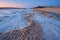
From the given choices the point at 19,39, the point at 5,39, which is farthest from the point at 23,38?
the point at 5,39

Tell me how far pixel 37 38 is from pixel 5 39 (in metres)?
1.22

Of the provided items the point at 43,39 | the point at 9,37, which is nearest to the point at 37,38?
the point at 43,39

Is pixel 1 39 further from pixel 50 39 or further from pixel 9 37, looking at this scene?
pixel 50 39

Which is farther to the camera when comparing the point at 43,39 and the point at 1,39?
the point at 43,39

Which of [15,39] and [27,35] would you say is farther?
[27,35]

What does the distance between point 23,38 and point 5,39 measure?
2.28ft

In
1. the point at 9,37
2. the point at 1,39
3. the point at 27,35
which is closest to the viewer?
the point at 1,39

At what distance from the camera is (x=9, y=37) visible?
5340mm

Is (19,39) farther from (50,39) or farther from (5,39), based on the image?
(50,39)

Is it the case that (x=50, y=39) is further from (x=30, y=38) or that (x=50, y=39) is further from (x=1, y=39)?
(x=1, y=39)

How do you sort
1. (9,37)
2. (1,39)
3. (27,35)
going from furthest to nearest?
(27,35), (9,37), (1,39)

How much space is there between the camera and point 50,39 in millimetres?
5484

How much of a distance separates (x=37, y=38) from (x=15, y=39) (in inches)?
33.7

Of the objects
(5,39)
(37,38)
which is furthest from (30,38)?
(5,39)
